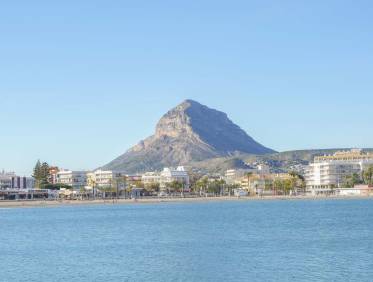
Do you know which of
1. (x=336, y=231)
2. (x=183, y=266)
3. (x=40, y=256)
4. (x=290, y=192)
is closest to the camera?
(x=183, y=266)

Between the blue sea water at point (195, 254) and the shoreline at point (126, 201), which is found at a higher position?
the shoreline at point (126, 201)

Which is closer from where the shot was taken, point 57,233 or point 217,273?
point 217,273

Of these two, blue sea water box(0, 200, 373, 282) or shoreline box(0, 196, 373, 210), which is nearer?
blue sea water box(0, 200, 373, 282)

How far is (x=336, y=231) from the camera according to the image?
62.4 metres

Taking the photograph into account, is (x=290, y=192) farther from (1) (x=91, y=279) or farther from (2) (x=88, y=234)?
(1) (x=91, y=279)

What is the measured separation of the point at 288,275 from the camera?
35750 millimetres

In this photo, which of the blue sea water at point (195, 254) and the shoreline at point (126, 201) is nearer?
the blue sea water at point (195, 254)

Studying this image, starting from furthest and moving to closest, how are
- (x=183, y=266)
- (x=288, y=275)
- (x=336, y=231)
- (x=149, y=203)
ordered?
(x=149, y=203)
(x=336, y=231)
(x=183, y=266)
(x=288, y=275)

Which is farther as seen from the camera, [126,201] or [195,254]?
[126,201]

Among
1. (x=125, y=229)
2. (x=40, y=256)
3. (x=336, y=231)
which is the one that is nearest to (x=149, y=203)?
(x=125, y=229)

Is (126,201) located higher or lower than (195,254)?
higher

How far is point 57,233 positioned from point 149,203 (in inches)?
4332

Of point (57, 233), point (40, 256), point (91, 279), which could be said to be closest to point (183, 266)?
point (91, 279)

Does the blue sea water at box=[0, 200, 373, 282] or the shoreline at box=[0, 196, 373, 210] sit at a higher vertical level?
the shoreline at box=[0, 196, 373, 210]
